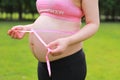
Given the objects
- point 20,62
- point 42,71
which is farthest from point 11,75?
point 42,71

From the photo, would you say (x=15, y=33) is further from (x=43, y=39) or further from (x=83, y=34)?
(x=83, y=34)

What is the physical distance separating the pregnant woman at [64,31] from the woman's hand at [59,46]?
3.0 inches

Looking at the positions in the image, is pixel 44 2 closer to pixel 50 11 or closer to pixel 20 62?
pixel 50 11

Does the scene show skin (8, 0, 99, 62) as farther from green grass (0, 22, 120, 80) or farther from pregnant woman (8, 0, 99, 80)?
green grass (0, 22, 120, 80)

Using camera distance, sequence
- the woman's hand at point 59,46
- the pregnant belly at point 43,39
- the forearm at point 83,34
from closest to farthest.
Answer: the woman's hand at point 59,46 → the forearm at point 83,34 → the pregnant belly at point 43,39

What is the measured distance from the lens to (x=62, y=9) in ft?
8.10

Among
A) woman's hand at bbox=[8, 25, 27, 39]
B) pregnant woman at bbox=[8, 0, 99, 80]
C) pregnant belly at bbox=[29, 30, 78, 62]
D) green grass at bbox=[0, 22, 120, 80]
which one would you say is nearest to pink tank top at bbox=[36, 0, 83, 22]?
pregnant woman at bbox=[8, 0, 99, 80]

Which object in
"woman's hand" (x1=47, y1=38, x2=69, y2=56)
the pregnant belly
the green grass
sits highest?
Answer: "woman's hand" (x1=47, y1=38, x2=69, y2=56)

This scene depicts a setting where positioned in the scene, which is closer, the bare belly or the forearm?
the forearm

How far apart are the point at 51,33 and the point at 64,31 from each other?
0.28ft

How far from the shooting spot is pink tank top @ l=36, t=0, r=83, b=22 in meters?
2.47

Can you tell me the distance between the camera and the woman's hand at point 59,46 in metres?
2.26

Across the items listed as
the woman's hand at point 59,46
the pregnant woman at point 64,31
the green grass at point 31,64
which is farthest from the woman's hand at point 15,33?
the green grass at point 31,64

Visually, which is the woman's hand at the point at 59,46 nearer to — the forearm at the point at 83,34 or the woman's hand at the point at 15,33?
the forearm at the point at 83,34
